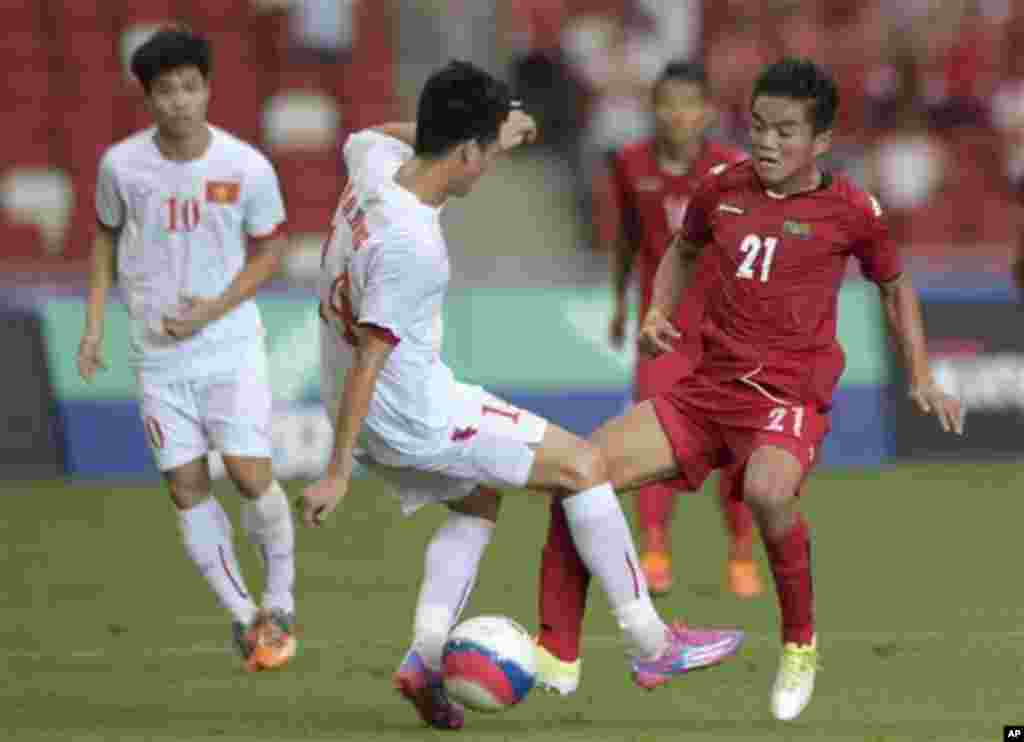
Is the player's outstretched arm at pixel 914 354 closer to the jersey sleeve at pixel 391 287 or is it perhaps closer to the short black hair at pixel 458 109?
the short black hair at pixel 458 109

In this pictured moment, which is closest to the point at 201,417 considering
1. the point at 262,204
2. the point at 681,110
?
the point at 262,204

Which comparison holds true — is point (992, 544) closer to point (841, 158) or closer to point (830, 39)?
point (841, 158)

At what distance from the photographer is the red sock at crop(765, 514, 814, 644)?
25.1 ft

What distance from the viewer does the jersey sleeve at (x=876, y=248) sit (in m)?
7.83

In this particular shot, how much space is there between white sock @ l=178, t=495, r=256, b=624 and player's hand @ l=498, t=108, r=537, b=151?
7.46ft

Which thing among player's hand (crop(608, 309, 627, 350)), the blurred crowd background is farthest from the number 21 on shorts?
the blurred crowd background

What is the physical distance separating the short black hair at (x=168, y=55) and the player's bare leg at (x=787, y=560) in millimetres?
2615

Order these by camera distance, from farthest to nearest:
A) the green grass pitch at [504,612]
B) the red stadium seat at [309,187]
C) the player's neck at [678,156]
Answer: the red stadium seat at [309,187] → the player's neck at [678,156] → the green grass pitch at [504,612]

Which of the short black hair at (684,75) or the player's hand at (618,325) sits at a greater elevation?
the short black hair at (684,75)

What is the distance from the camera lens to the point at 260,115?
19391mm

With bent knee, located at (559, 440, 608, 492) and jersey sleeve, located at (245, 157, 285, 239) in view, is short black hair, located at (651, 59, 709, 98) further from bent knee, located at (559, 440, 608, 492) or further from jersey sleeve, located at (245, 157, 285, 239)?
bent knee, located at (559, 440, 608, 492)

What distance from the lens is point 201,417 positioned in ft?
29.9

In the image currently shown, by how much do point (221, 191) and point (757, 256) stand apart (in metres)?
2.23

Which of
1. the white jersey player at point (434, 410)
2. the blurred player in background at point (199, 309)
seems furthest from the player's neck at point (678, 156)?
the white jersey player at point (434, 410)
